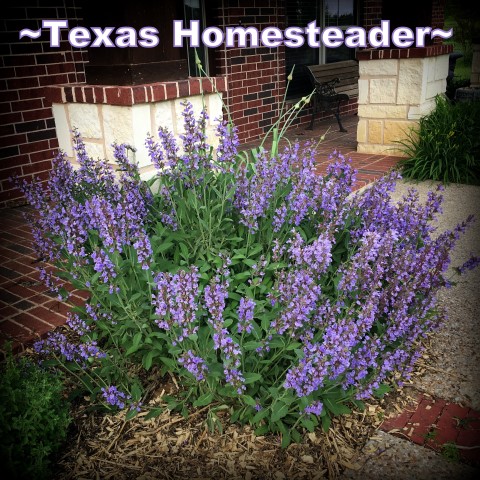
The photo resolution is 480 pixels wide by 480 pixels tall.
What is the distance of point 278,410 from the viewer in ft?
6.95

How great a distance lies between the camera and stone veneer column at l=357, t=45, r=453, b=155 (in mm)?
6570

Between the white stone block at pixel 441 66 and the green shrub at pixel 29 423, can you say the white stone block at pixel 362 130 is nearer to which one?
the white stone block at pixel 441 66

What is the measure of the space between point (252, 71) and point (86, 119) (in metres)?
4.80

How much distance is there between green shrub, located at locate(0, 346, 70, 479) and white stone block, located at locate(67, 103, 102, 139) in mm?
1985

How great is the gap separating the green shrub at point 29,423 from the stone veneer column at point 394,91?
5.70m

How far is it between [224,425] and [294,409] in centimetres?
37

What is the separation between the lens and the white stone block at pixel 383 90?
6.78 m

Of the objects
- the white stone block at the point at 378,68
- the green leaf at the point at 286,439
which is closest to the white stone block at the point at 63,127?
the green leaf at the point at 286,439

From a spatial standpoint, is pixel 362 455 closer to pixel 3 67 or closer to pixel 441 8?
pixel 3 67

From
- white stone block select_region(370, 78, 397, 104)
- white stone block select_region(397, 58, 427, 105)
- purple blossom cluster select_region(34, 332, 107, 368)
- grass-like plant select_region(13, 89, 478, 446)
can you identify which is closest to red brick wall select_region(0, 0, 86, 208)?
grass-like plant select_region(13, 89, 478, 446)

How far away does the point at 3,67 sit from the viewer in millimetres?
5020

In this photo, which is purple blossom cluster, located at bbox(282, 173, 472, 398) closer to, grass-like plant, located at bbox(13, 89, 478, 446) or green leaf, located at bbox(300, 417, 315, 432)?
grass-like plant, located at bbox(13, 89, 478, 446)

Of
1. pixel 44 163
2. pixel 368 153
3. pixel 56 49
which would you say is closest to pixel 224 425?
pixel 44 163

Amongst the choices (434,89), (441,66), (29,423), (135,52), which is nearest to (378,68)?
(434,89)
